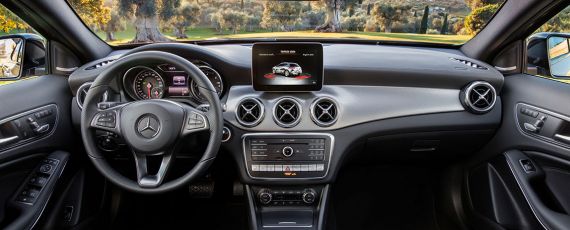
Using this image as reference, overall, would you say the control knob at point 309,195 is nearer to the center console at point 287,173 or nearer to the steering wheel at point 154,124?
the center console at point 287,173

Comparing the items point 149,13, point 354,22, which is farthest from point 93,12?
point 354,22

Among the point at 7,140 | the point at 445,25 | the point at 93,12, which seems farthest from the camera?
the point at 445,25

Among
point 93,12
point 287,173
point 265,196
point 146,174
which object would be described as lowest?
point 265,196

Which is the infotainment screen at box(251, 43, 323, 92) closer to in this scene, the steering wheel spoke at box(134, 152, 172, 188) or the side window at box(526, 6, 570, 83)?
the steering wheel spoke at box(134, 152, 172, 188)

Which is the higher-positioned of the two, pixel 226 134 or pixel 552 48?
pixel 552 48

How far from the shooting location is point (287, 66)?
2.51 m

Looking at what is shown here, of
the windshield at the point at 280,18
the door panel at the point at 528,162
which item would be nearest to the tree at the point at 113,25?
the windshield at the point at 280,18

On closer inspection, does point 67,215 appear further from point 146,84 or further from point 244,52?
point 244,52

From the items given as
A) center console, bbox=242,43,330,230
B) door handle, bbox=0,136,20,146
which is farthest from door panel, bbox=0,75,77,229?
center console, bbox=242,43,330,230

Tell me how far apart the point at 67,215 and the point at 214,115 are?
1280mm

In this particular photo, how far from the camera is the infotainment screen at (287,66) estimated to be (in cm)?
249

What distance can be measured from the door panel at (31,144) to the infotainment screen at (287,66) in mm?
1131

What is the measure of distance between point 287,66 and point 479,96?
3.65 feet

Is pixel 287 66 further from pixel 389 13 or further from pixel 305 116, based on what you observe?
pixel 389 13
